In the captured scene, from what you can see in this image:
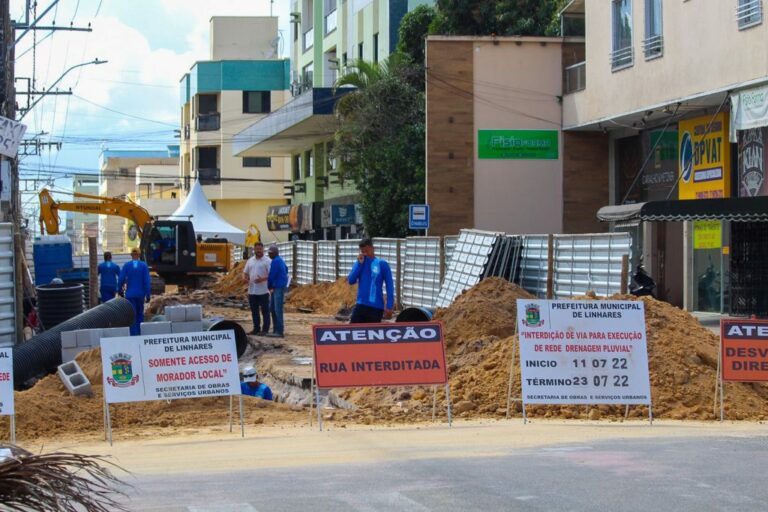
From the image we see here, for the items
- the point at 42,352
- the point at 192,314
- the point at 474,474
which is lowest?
the point at 474,474

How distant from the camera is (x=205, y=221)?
54.6m

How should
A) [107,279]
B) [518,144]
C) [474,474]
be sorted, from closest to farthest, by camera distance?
[474,474] → [107,279] → [518,144]

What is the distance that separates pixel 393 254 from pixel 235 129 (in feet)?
158

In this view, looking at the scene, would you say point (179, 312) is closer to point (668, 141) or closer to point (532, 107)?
point (668, 141)

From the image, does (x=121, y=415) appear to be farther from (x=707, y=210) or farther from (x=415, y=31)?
(x=415, y=31)

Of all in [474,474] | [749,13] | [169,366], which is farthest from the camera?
[749,13]

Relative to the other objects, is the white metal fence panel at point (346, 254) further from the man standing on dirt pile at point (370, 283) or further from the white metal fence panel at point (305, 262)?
the man standing on dirt pile at point (370, 283)

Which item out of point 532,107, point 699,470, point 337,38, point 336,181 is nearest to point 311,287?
point 532,107

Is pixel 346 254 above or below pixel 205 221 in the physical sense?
below

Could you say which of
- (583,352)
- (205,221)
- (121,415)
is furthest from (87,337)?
(205,221)

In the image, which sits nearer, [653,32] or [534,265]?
[534,265]

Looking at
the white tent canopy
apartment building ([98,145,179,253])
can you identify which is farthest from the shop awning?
apartment building ([98,145,179,253])

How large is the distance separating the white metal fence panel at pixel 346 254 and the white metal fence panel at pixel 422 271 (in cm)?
509

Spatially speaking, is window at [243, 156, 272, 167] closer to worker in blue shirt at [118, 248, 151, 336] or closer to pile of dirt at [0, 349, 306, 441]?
worker in blue shirt at [118, 248, 151, 336]
